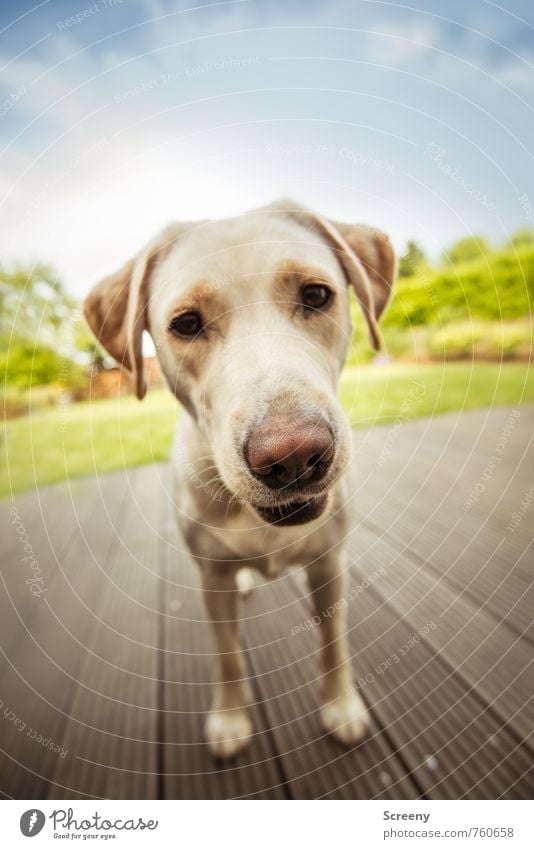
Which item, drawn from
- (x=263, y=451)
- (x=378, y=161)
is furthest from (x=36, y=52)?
(x=263, y=451)

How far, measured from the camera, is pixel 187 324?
128 cm

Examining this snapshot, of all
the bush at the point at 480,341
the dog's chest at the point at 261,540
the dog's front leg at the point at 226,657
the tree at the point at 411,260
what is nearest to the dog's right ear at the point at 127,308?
the dog's chest at the point at 261,540

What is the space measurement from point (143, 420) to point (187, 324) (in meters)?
1.26

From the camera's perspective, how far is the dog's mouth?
1156 mm

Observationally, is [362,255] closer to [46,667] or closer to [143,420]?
[143,420]

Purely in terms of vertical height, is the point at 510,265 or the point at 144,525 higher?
the point at 510,265

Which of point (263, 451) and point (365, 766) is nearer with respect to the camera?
point (263, 451)

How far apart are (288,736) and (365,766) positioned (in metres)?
0.25

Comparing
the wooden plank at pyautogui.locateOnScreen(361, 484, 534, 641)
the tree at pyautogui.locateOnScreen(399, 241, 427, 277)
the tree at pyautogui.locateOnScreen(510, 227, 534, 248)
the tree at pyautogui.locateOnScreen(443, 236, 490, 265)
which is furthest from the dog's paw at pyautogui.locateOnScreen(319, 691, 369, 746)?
the tree at pyautogui.locateOnScreen(510, 227, 534, 248)

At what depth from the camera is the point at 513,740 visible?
1275mm

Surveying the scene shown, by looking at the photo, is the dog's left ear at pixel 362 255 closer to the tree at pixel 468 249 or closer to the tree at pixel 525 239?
the tree at pixel 468 249

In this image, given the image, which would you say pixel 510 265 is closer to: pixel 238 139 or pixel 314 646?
pixel 238 139

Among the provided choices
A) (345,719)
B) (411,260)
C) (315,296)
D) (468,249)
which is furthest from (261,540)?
(468,249)
